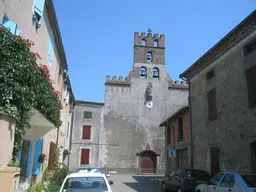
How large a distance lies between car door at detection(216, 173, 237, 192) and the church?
24910 mm

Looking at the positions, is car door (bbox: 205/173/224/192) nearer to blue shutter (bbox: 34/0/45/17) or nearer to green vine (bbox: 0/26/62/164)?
green vine (bbox: 0/26/62/164)

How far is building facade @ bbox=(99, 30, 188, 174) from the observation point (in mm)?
33094

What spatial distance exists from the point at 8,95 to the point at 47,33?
7230 millimetres

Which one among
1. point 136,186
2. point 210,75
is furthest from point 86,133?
point 210,75

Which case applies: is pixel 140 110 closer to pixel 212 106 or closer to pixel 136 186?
pixel 136 186

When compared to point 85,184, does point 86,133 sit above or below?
above

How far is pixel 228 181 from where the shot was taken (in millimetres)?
8398

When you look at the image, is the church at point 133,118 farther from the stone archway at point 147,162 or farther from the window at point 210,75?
the window at point 210,75

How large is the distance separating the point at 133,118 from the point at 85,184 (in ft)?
90.9

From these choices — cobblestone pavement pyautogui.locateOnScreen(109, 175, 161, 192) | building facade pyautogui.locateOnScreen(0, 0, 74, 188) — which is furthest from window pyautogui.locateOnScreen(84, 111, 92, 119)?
building facade pyautogui.locateOnScreen(0, 0, 74, 188)

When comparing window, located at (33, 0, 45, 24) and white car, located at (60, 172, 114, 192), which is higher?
window, located at (33, 0, 45, 24)

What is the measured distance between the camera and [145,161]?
33469mm

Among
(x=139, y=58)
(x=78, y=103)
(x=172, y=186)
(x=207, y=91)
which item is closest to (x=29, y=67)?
(x=172, y=186)

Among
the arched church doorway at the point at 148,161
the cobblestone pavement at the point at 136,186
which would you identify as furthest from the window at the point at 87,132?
the cobblestone pavement at the point at 136,186
